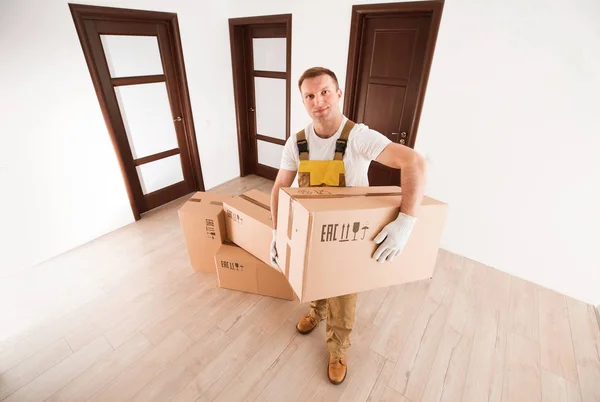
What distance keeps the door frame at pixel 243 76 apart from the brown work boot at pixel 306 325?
2160 millimetres

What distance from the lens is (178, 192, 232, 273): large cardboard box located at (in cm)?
190

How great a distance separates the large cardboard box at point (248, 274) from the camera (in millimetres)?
1831

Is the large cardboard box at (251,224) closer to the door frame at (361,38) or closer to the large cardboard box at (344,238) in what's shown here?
the large cardboard box at (344,238)

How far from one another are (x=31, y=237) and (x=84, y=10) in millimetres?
1869

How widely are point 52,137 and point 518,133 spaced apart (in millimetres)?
3538

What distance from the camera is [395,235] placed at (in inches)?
37.2

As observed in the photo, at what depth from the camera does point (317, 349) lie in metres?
1.60

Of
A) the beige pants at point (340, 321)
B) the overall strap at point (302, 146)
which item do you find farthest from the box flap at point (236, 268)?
the overall strap at point (302, 146)

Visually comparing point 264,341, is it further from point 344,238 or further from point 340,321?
point 344,238

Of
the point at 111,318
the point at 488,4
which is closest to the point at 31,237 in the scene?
the point at 111,318

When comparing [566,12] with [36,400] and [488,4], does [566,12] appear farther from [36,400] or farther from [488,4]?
[36,400]

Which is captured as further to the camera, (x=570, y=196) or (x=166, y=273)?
(x=166, y=273)

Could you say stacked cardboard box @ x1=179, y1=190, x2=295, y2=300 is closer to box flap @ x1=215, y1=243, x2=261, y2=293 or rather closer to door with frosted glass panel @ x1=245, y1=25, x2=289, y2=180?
box flap @ x1=215, y1=243, x2=261, y2=293

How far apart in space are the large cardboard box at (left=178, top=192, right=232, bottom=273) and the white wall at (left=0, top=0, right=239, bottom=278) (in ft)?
3.81
